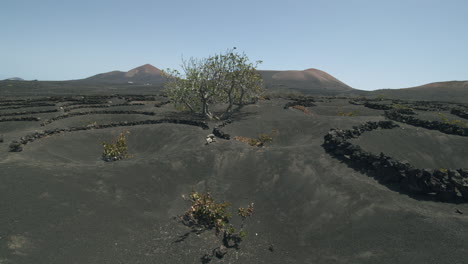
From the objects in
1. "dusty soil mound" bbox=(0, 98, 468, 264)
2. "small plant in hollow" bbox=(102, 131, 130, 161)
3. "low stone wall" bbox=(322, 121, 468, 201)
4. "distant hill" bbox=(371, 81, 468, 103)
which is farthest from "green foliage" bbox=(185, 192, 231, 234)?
"distant hill" bbox=(371, 81, 468, 103)

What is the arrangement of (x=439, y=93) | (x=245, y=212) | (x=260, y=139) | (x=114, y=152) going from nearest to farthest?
(x=245, y=212)
(x=114, y=152)
(x=260, y=139)
(x=439, y=93)

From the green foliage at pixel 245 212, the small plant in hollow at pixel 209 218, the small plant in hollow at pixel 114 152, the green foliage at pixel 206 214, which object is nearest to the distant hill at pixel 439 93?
the green foliage at pixel 245 212

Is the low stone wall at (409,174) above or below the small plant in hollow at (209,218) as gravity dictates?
above

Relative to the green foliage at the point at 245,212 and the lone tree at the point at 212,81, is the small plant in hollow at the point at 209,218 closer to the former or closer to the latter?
the green foliage at the point at 245,212

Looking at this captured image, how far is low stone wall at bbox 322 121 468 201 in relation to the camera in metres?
11.1

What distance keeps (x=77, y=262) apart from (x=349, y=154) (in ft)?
47.0

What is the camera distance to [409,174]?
1209 centimetres

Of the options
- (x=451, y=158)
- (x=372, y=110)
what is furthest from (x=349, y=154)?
Answer: (x=372, y=110)

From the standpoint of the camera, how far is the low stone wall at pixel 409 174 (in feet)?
36.6

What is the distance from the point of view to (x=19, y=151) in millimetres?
16953

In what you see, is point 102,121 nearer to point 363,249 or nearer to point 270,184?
point 270,184

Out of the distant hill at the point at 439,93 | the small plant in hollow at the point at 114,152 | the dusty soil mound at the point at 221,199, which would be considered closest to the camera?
the dusty soil mound at the point at 221,199

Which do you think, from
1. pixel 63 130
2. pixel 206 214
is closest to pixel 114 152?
pixel 63 130

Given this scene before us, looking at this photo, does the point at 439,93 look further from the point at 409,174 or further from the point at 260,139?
the point at 409,174
